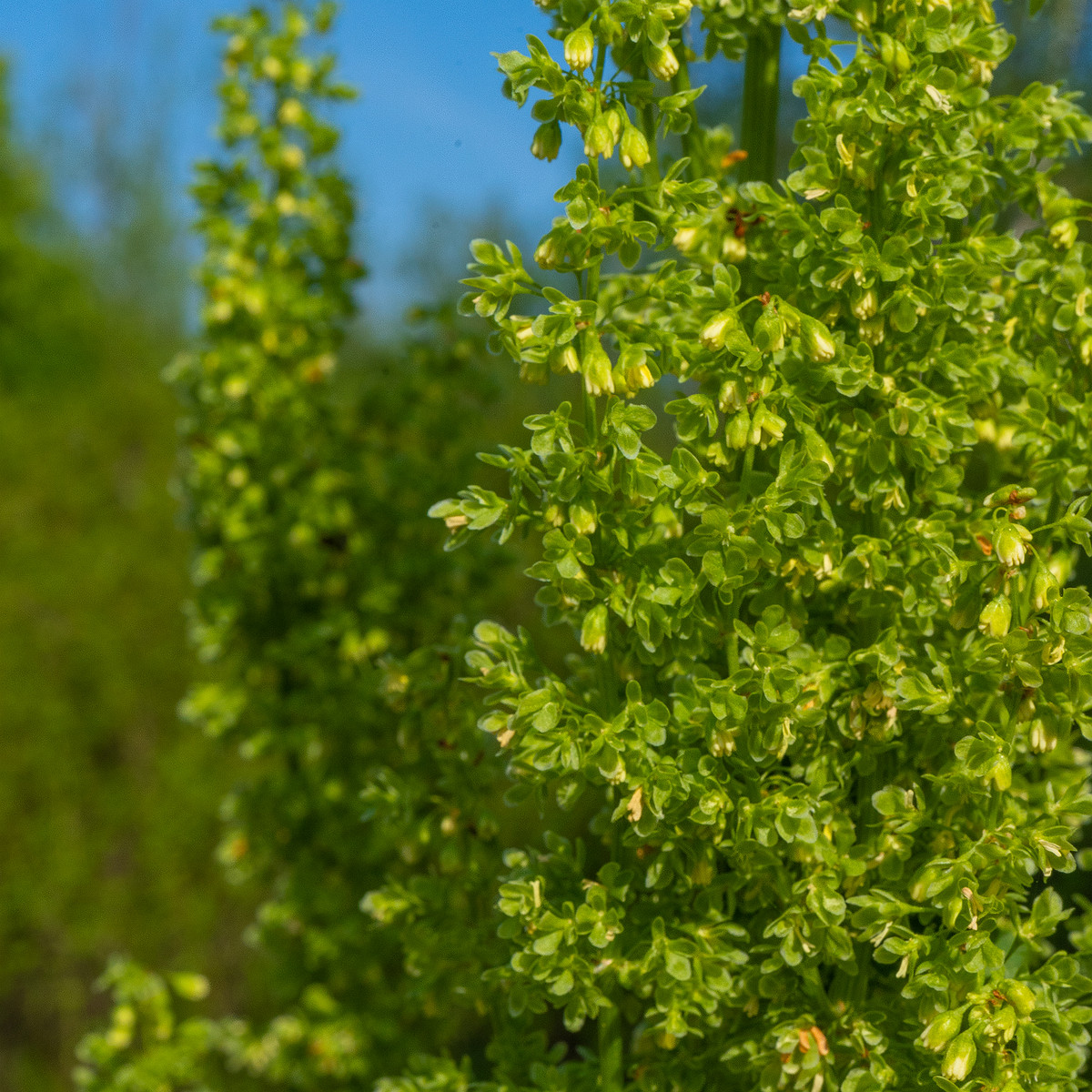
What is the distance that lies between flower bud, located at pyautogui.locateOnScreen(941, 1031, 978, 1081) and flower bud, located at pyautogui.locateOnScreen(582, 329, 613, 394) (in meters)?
0.93

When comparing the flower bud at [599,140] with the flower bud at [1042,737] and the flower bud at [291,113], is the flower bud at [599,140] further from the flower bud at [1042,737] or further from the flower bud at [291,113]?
the flower bud at [291,113]

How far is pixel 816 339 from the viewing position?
58.7 inches

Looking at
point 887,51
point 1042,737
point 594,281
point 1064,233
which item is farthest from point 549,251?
point 1042,737

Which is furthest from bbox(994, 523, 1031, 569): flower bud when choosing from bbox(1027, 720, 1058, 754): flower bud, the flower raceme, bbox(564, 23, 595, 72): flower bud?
bbox(564, 23, 595, 72): flower bud

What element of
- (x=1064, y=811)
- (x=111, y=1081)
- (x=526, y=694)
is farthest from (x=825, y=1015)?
(x=111, y=1081)

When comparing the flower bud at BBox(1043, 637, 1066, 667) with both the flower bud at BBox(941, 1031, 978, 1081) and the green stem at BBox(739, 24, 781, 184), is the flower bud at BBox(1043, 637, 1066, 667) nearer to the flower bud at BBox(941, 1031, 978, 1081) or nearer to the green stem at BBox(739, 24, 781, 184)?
the flower bud at BBox(941, 1031, 978, 1081)

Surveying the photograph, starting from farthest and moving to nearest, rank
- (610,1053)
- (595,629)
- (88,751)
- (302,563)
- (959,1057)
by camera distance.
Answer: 1. (88,751)
2. (302,563)
3. (610,1053)
4. (595,629)
5. (959,1057)

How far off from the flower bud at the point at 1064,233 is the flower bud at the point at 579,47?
767 millimetres

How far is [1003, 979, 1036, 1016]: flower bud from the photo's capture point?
4.86 feet

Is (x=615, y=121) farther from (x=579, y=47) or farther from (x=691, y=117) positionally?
(x=691, y=117)

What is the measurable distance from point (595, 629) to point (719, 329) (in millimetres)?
423

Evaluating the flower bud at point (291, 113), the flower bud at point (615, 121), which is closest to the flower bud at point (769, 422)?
the flower bud at point (615, 121)

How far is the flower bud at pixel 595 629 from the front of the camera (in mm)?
1527

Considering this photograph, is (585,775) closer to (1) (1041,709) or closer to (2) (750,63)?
(1) (1041,709)
